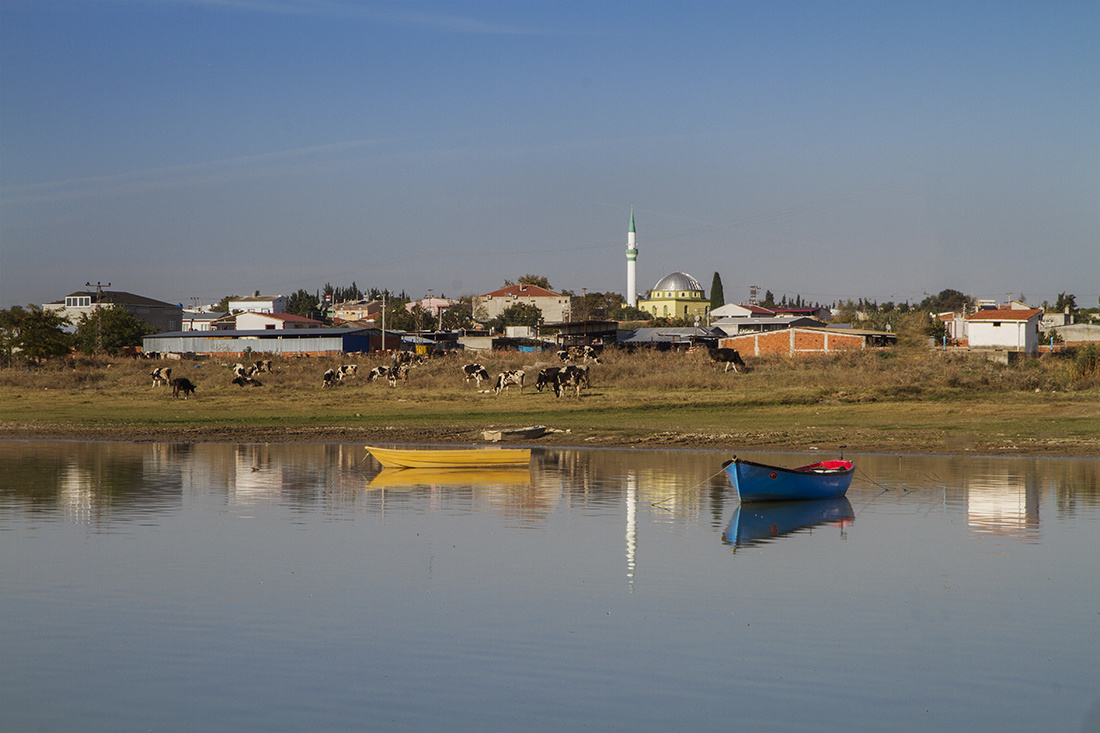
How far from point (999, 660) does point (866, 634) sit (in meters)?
1.74

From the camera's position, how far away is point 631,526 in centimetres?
2209

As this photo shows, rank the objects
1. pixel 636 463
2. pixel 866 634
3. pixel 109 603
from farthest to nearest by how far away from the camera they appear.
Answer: pixel 636 463 < pixel 109 603 < pixel 866 634

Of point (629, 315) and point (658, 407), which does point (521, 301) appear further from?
point (658, 407)

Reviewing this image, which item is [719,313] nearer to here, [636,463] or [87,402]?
[87,402]

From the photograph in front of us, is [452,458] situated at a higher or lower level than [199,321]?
lower

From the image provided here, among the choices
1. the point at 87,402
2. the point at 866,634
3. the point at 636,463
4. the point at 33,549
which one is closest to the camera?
the point at 866,634

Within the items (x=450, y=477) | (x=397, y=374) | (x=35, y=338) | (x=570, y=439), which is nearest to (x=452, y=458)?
(x=450, y=477)

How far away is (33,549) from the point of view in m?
19.5

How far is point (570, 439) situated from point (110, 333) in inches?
2907

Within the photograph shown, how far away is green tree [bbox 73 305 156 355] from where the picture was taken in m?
97.4

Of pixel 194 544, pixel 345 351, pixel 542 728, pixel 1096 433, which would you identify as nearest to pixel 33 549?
pixel 194 544

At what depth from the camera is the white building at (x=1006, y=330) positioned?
8144 cm

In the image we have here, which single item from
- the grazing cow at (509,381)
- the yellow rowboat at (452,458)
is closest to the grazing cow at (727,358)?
the grazing cow at (509,381)

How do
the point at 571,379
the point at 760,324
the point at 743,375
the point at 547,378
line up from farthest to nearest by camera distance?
the point at 760,324 < the point at 743,375 < the point at 547,378 < the point at 571,379
